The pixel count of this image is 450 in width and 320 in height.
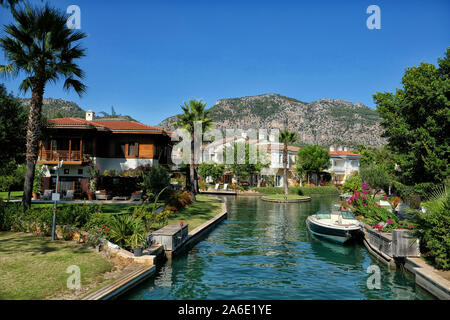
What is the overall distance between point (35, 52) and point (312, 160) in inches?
2285

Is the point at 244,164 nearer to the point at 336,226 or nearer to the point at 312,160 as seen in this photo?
the point at 312,160

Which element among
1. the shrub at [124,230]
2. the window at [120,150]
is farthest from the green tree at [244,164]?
the shrub at [124,230]

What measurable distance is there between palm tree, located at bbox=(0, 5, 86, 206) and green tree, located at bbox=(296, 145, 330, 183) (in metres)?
56.0

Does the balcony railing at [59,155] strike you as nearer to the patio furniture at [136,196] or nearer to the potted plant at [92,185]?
the potted plant at [92,185]

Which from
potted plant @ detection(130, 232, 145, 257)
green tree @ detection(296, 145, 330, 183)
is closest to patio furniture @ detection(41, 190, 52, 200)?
potted plant @ detection(130, 232, 145, 257)

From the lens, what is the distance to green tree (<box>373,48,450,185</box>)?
64.9 feet

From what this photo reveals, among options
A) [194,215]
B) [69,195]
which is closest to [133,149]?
[69,195]

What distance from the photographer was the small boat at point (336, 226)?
803 inches

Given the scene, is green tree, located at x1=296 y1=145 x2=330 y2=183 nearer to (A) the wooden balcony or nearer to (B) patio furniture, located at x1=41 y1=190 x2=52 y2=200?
(A) the wooden balcony

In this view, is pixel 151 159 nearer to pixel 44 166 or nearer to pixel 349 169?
pixel 44 166

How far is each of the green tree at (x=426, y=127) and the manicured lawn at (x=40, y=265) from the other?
63.8 ft

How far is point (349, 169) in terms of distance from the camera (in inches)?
3346
